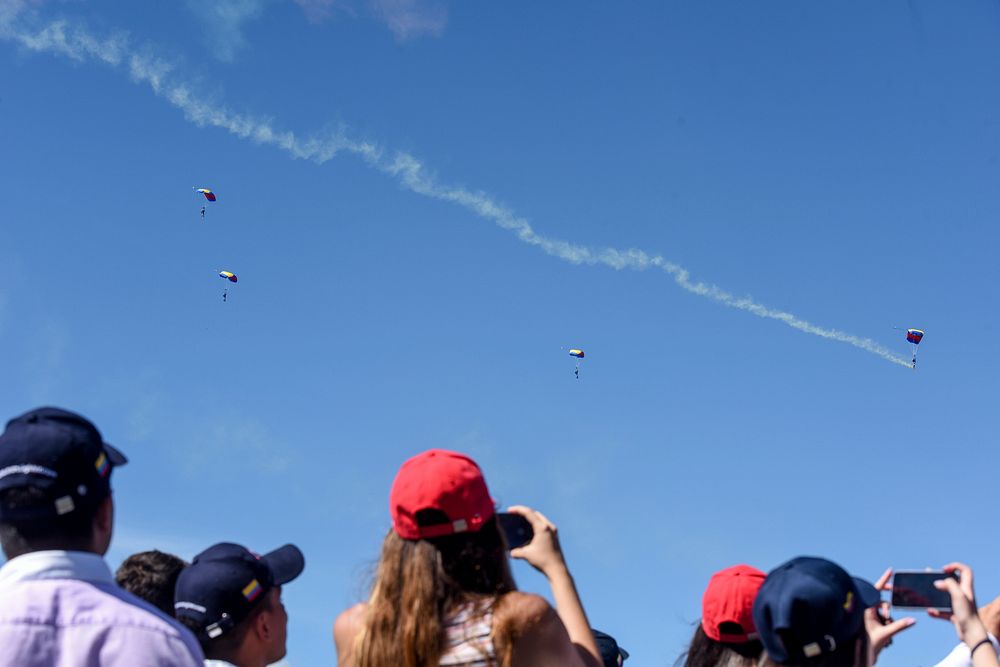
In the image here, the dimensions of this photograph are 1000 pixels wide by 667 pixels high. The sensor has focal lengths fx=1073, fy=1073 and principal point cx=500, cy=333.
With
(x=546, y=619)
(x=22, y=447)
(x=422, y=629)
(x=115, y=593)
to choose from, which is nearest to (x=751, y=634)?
(x=546, y=619)

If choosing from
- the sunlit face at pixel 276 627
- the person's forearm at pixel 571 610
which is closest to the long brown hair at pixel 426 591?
the person's forearm at pixel 571 610

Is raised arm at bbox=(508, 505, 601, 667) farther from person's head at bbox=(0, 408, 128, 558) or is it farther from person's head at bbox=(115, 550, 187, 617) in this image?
person's head at bbox=(115, 550, 187, 617)

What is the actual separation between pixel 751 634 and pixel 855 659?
1.08m

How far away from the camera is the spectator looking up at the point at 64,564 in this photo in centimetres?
499

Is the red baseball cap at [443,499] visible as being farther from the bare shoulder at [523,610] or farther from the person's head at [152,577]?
the person's head at [152,577]

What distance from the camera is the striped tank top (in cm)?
604

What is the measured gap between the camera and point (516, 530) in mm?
7043

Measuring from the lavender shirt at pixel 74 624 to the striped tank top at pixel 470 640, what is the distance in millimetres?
1518

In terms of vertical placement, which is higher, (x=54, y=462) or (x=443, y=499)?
(x=443, y=499)

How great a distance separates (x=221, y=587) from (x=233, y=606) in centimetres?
16

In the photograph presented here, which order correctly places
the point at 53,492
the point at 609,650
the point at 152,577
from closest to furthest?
the point at 53,492 < the point at 152,577 < the point at 609,650

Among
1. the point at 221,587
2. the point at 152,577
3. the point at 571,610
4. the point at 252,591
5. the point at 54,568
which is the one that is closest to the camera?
the point at 54,568

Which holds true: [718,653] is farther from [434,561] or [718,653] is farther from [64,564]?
[64,564]

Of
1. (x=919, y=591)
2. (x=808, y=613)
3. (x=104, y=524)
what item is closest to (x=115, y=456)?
(x=104, y=524)
